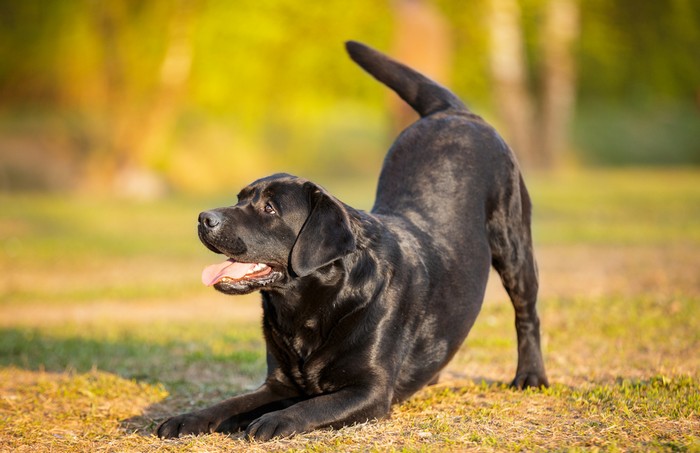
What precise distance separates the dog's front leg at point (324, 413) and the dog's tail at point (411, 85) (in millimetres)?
2502

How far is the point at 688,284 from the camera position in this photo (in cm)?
1066

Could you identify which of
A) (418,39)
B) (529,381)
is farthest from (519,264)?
(418,39)

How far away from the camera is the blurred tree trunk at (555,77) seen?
2946 cm

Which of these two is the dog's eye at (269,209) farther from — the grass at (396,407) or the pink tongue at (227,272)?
the grass at (396,407)

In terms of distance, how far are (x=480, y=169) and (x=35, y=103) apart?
108 feet

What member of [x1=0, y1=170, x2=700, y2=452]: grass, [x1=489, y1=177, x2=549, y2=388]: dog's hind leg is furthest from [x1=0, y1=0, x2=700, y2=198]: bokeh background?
[x1=489, y1=177, x2=549, y2=388]: dog's hind leg

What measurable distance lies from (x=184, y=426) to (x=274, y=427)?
586 millimetres

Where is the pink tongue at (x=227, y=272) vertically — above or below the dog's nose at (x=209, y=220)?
below

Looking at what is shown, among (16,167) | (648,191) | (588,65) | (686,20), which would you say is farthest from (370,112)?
(648,191)

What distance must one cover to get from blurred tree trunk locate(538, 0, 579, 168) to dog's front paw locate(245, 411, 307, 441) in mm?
26248

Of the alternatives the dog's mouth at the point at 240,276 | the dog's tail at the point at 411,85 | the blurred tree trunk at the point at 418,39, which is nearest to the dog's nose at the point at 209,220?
the dog's mouth at the point at 240,276

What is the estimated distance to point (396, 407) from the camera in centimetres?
567

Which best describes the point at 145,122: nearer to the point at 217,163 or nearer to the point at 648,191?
the point at 217,163

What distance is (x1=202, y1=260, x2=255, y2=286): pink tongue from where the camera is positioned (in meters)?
5.10
